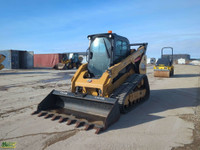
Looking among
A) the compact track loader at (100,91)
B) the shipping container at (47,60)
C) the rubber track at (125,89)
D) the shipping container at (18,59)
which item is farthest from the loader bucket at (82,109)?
the shipping container at (47,60)

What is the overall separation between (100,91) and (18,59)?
90.7ft

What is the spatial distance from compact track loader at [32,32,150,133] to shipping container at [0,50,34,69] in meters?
25.2

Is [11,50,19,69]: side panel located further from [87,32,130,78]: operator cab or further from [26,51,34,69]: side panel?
[87,32,130,78]: operator cab

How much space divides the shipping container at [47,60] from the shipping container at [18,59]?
592cm

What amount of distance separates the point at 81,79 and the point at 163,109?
2.89 meters

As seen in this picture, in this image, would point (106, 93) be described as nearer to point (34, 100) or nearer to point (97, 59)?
point (97, 59)

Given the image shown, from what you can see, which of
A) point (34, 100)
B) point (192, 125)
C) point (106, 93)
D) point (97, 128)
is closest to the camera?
point (97, 128)

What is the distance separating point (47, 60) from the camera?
35.4 metres

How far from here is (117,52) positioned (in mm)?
5703

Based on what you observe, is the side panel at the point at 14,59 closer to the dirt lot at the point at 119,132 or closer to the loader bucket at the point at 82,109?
the dirt lot at the point at 119,132

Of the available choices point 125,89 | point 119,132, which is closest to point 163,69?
point 125,89

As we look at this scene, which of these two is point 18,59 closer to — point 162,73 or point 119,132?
point 162,73

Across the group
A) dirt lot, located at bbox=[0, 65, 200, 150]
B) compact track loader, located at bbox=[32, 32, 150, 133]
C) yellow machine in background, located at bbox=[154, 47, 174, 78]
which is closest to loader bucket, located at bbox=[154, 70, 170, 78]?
yellow machine in background, located at bbox=[154, 47, 174, 78]

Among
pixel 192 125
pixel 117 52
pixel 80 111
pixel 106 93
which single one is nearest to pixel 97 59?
pixel 117 52
